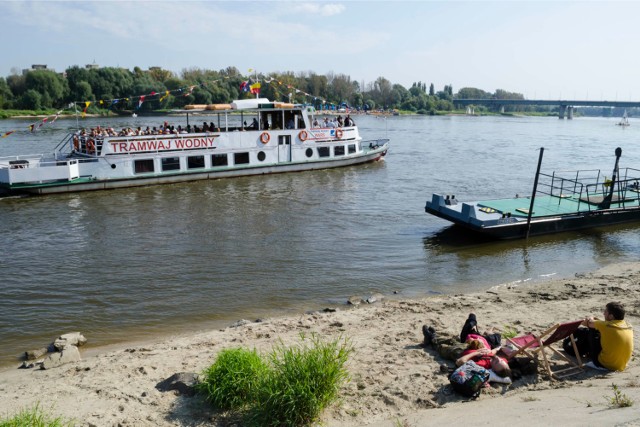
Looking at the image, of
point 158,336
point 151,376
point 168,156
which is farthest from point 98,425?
point 168,156

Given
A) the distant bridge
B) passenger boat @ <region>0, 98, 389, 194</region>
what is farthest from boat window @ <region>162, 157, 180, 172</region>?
the distant bridge

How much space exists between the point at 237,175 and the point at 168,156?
173 inches

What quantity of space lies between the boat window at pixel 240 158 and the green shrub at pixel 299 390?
26.1 metres

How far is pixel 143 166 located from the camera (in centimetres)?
2988

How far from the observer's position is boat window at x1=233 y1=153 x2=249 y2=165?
107 ft

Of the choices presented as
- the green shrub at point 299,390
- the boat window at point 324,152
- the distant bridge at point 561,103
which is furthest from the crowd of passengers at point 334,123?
the distant bridge at point 561,103

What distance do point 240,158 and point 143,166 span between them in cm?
578

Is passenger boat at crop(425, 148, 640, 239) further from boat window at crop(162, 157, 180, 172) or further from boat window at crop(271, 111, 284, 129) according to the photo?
boat window at crop(162, 157, 180, 172)

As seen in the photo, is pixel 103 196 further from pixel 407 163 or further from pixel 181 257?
pixel 407 163

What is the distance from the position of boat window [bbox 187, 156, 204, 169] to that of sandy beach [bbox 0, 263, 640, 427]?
2029cm

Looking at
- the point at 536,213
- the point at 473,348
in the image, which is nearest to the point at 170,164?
the point at 536,213

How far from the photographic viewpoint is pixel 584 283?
579 inches

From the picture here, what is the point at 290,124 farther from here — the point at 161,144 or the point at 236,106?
the point at 161,144

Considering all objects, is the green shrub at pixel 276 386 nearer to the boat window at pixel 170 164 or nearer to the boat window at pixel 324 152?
the boat window at pixel 170 164
